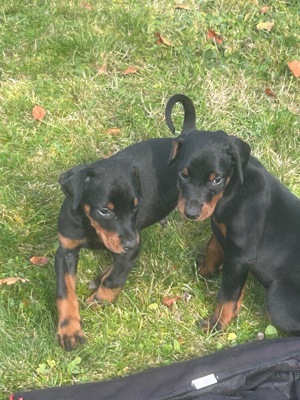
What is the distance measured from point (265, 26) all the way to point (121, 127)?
1904 millimetres

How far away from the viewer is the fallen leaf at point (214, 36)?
6.36 meters

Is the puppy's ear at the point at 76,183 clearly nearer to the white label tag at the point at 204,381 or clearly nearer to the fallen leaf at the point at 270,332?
the white label tag at the point at 204,381

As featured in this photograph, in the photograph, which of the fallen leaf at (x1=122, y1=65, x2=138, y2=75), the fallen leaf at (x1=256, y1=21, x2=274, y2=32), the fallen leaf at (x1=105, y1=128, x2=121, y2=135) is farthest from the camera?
the fallen leaf at (x1=256, y1=21, x2=274, y2=32)

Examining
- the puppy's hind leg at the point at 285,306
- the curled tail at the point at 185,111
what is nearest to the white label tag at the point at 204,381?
the puppy's hind leg at the point at 285,306

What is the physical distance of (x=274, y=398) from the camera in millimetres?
3816

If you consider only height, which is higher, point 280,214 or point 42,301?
point 280,214

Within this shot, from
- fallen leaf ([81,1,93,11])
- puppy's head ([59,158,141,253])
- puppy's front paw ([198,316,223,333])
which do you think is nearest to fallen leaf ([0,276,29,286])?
puppy's head ([59,158,141,253])

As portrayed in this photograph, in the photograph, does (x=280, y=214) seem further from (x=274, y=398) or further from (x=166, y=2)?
(x=166, y=2)

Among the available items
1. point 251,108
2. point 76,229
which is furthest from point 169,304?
point 251,108

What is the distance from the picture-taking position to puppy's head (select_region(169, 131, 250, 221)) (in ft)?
12.5

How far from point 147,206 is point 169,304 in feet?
2.26

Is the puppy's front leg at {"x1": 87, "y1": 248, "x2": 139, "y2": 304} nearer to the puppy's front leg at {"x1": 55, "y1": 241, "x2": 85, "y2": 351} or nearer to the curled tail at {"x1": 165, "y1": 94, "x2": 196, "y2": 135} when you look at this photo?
the puppy's front leg at {"x1": 55, "y1": 241, "x2": 85, "y2": 351}

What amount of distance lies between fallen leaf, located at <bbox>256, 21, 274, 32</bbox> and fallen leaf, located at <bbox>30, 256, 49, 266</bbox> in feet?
11.0

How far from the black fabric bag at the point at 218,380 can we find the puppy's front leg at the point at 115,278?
0.66m
